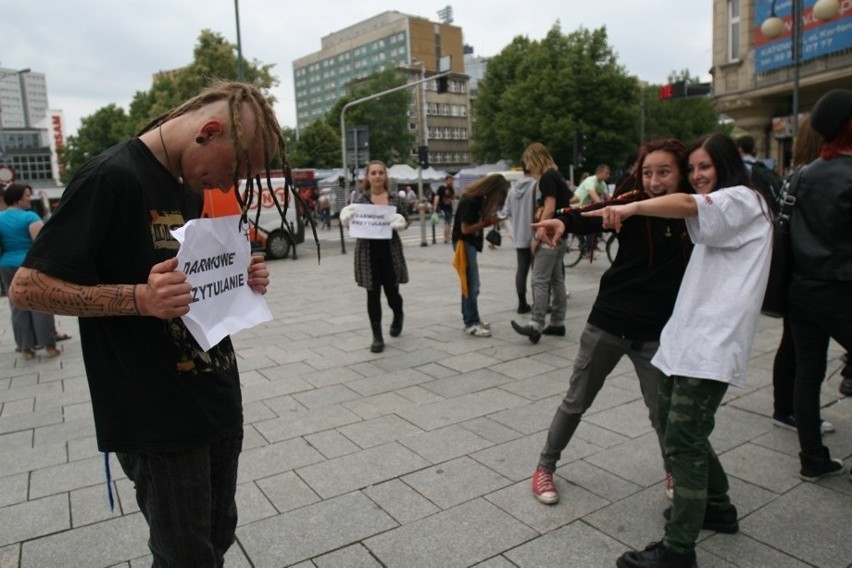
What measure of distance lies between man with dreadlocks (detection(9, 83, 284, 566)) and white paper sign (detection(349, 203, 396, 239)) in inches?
169

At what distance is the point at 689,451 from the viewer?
94.4 inches

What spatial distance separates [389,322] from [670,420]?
5239 millimetres

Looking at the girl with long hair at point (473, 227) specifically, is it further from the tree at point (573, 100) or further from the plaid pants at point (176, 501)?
the tree at point (573, 100)

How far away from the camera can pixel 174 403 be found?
5.43 ft

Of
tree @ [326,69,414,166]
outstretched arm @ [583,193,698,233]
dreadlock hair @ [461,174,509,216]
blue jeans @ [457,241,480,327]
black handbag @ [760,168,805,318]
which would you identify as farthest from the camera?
tree @ [326,69,414,166]

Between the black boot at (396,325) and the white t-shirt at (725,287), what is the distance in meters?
4.39

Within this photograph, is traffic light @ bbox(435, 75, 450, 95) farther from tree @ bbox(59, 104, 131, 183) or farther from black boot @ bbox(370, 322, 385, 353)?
tree @ bbox(59, 104, 131, 183)

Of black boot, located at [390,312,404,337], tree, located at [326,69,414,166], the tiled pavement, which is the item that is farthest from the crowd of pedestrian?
tree, located at [326,69,414,166]

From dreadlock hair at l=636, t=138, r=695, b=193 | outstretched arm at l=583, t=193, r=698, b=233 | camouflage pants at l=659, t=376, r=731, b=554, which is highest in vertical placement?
dreadlock hair at l=636, t=138, r=695, b=193

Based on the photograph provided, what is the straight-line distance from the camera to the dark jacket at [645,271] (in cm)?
277

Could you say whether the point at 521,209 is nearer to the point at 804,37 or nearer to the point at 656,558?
the point at 656,558

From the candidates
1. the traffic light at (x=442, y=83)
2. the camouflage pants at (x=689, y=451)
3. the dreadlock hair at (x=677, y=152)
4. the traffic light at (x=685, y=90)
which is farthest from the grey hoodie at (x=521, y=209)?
the traffic light at (x=442, y=83)

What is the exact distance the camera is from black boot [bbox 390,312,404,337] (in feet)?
21.8

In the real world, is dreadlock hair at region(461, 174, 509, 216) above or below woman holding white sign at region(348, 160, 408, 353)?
above
